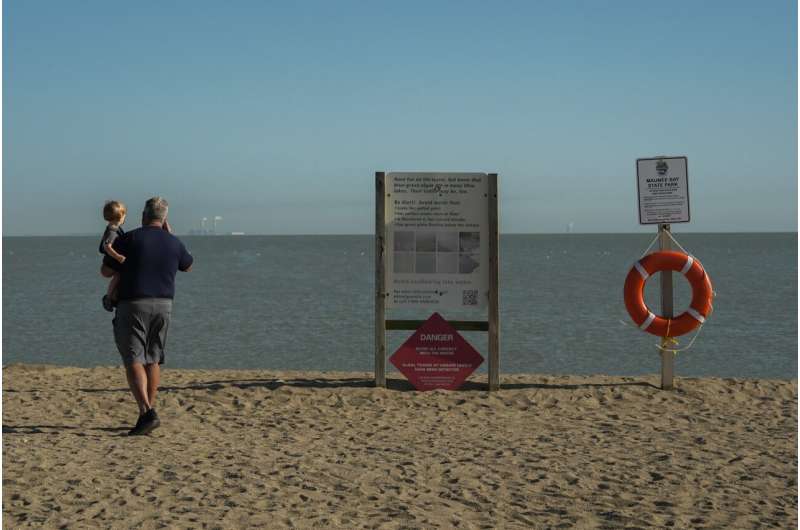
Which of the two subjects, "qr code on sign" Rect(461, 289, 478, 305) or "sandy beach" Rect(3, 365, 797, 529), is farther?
"qr code on sign" Rect(461, 289, 478, 305)

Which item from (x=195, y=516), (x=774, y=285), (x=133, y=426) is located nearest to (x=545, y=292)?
(x=774, y=285)

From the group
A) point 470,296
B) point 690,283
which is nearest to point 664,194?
point 690,283

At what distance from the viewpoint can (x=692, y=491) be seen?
490cm

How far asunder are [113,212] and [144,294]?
0.74 metres

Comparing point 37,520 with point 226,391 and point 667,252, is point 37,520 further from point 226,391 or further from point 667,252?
point 667,252

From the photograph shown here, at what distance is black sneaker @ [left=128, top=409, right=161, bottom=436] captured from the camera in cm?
625

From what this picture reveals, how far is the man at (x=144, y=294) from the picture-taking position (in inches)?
240

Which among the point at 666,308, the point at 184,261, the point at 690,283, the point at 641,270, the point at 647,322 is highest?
the point at 184,261

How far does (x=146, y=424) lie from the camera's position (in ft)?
20.5

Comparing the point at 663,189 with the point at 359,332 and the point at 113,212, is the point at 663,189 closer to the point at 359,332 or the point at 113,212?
the point at 113,212

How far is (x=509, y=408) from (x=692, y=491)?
261 centimetres

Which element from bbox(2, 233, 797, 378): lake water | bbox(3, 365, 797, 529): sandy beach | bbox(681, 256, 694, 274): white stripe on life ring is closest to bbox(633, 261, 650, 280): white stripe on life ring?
bbox(681, 256, 694, 274): white stripe on life ring

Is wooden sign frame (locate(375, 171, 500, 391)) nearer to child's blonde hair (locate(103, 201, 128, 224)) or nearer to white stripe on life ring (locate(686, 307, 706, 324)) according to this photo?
white stripe on life ring (locate(686, 307, 706, 324))

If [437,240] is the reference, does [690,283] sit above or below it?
below
